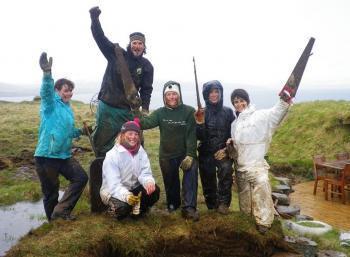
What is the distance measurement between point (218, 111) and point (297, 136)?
1626 cm

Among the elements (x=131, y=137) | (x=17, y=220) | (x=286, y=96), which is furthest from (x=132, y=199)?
(x=17, y=220)

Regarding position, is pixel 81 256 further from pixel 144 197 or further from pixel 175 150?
pixel 175 150

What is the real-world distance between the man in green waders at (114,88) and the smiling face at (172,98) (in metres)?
0.53

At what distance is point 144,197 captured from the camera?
21.2 ft

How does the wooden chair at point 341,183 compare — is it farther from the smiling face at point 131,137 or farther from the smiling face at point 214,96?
the smiling face at point 131,137

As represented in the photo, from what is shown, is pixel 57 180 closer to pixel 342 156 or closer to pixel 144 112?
pixel 144 112

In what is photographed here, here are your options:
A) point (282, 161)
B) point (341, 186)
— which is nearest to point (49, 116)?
point (341, 186)

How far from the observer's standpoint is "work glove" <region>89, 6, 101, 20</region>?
639 centimetres

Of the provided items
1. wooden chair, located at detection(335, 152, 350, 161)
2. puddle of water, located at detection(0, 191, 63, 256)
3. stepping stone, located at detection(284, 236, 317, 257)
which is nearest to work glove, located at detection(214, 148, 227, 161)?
stepping stone, located at detection(284, 236, 317, 257)

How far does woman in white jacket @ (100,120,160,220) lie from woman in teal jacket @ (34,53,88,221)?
0.67 m

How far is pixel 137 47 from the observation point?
6820 millimetres

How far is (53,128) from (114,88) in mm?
1210

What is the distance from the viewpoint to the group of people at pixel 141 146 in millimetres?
6426

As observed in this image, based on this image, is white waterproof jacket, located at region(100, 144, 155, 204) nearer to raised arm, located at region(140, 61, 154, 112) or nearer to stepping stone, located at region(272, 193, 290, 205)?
raised arm, located at region(140, 61, 154, 112)
